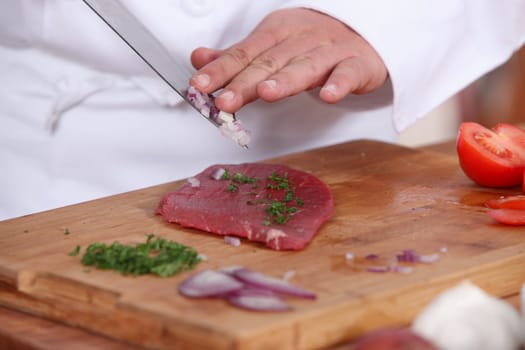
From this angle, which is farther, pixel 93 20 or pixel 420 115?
pixel 420 115

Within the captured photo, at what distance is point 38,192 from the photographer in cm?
229

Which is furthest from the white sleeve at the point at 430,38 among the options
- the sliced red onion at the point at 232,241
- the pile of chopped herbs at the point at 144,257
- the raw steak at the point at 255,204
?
the pile of chopped herbs at the point at 144,257

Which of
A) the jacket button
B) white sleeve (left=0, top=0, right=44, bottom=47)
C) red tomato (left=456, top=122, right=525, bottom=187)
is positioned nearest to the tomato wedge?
red tomato (left=456, top=122, right=525, bottom=187)

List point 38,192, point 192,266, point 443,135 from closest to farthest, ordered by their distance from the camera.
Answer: point 192,266 < point 38,192 < point 443,135

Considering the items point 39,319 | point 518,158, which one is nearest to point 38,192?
point 39,319

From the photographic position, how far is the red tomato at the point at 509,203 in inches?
73.4

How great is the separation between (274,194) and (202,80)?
Result: 248mm

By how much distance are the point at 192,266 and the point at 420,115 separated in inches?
36.9

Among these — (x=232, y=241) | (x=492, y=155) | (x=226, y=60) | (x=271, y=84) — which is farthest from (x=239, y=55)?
(x=492, y=155)

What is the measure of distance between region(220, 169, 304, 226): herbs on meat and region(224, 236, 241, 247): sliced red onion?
0.18 ft

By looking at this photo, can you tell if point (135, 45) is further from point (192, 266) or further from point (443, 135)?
point (443, 135)

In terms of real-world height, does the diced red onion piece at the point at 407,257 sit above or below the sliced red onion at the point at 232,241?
below

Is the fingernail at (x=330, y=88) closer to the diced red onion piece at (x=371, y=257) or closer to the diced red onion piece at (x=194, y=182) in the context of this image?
the diced red onion piece at (x=194, y=182)

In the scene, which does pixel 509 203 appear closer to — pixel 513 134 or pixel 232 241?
pixel 513 134
